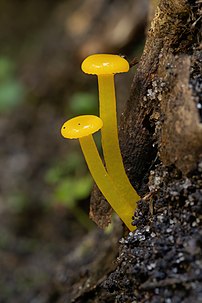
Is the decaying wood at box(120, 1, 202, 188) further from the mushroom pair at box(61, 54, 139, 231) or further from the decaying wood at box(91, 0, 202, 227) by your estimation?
the mushroom pair at box(61, 54, 139, 231)

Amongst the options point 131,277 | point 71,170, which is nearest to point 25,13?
point 71,170

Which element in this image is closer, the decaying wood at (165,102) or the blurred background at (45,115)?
the decaying wood at (165,102)

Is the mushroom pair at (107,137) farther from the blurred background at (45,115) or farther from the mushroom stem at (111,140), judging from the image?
the blurred background at (45,115)

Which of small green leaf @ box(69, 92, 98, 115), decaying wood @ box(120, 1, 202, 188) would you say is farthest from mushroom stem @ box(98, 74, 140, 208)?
small green leaf @ box(69, 92, 98, 115)

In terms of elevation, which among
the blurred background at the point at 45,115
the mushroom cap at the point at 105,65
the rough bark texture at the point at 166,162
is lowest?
the blurred background at the point at 45,115

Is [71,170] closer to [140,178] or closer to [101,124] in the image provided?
[140,178]

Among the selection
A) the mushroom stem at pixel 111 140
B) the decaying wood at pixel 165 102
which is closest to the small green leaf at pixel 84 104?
the decaying wood at pixel 165 102
